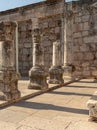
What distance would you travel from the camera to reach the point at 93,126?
332cm

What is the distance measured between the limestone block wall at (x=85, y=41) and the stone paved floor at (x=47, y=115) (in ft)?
18.0

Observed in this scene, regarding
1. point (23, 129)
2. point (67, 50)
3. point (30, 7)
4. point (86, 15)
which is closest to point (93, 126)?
point (23, 129)

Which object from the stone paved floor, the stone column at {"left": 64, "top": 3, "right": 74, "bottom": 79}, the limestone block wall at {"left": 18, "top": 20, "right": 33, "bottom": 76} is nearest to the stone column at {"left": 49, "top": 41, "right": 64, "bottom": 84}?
the stone column at {"left": 64, "top": 3, "right": 74, "bottom": 79}

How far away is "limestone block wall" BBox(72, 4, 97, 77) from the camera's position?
1043 cm

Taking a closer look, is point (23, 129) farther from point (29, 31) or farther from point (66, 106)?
point (29, 31)

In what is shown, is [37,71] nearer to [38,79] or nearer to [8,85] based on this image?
[38,79]

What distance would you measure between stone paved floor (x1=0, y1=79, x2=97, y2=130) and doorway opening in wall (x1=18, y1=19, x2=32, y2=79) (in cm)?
796

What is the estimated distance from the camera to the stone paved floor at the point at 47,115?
337 centimetres

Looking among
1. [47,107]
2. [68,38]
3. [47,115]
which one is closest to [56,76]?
[68,38]

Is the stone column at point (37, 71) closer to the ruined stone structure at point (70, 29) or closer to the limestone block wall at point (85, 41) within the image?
the ruined stone structure at point (70, 29)

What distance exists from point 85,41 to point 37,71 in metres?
4.89

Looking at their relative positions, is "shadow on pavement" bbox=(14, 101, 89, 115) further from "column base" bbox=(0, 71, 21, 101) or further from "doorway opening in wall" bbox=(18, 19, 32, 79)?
"doorway opening in wall" bbox=(18, 19, 32, 79)

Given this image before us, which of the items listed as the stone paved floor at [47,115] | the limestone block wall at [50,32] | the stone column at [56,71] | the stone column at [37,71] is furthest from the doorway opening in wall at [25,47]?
the stone paved floor at [47,115]

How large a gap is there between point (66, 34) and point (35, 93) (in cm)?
516
